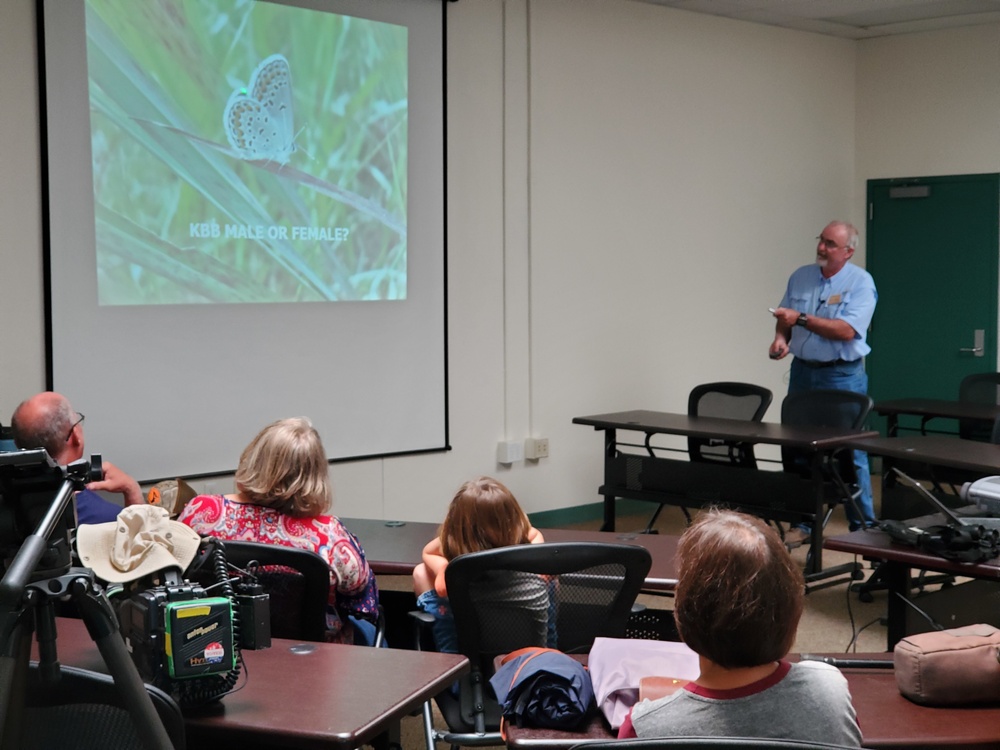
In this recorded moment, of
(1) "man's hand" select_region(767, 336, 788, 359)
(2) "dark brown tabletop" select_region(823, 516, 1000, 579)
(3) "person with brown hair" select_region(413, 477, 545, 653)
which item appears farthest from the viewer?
(1) "man's hand" select_region(767, 336, 788, 359)

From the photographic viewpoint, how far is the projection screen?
15.8ft

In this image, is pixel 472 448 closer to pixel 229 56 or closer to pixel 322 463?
pixel 229 56

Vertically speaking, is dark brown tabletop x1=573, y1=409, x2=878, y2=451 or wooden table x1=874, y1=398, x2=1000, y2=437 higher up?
wooden table x1=874, y1=398, x2=1000, y2=437

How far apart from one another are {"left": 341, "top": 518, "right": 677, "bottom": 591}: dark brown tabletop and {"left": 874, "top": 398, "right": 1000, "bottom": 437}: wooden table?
310 cm

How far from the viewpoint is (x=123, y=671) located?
4.96ft

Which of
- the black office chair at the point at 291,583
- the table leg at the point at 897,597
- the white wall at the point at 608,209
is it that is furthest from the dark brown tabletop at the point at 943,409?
the black office chair at the point at 291,583

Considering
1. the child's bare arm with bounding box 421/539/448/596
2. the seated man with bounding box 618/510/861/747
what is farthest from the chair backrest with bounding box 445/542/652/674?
the seated man with bounding box 618/510/861/747

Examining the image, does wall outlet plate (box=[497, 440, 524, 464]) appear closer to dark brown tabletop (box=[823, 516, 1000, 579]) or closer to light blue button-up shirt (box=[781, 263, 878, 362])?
light blue button-up shirt (box=[781, 263, 878, 362])

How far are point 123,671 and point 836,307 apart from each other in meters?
5.46

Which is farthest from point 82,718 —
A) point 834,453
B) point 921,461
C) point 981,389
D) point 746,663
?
point 981,389

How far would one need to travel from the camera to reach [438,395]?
6.17 metres

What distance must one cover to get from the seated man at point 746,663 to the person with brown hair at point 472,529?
3.73ft

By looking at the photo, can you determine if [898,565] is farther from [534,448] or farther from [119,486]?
[534,448]

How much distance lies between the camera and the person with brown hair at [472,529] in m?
2.84
